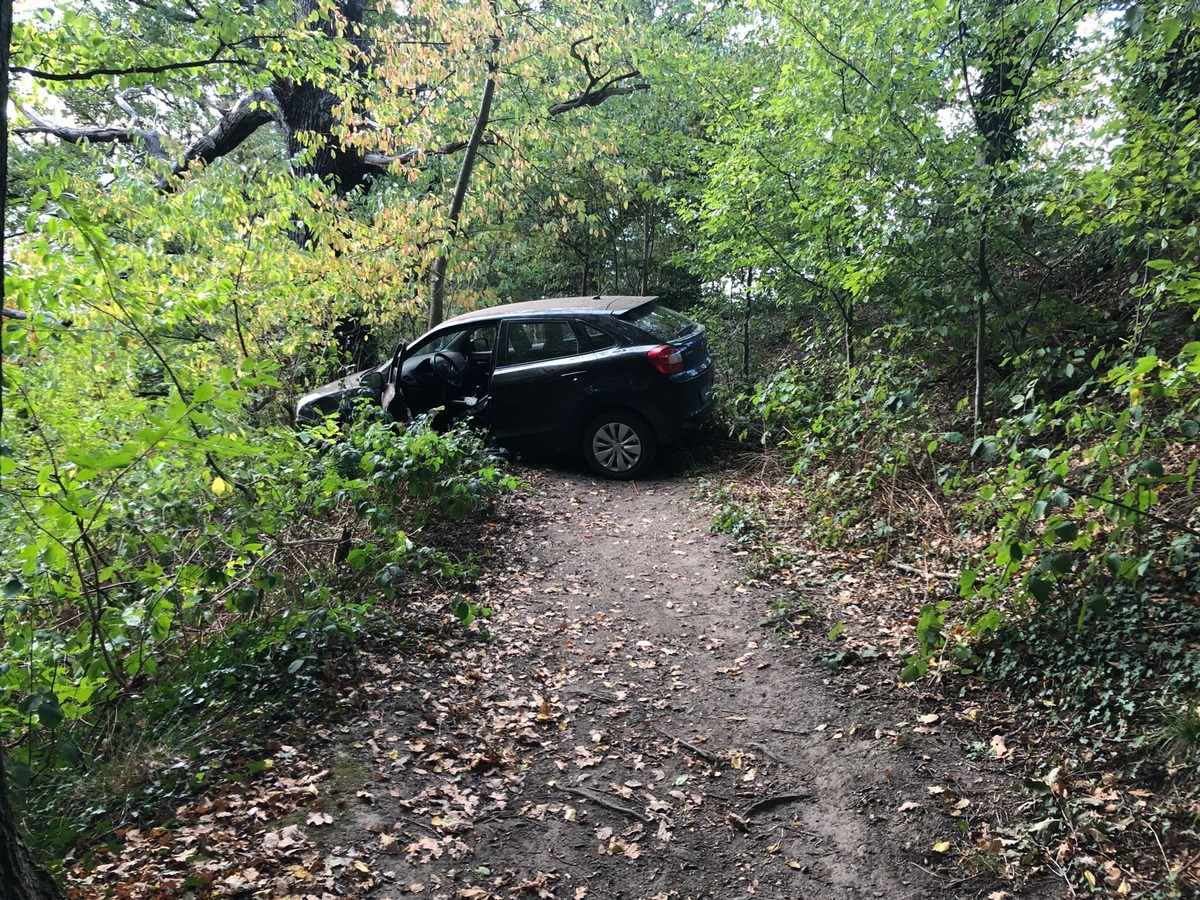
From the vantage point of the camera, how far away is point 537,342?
850cm

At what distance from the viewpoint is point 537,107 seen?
10969 mm

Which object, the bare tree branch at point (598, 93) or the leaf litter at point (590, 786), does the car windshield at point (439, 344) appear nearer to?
the leaf litter at point (590, 786)

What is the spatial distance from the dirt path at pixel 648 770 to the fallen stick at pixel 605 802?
11 millimetres

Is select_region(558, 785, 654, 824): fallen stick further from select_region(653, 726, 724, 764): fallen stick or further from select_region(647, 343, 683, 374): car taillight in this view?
select_region(647, 343, 683, 374): car taillight

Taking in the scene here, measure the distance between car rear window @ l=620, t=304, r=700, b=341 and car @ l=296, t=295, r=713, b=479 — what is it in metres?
0.01

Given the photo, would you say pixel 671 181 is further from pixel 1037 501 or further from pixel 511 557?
pixel 1037 501

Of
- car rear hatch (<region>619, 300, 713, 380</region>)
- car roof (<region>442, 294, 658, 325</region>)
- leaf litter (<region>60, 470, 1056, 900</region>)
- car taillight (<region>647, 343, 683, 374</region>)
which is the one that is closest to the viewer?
leaf litter (<region>60, 470, 1056, 900</region>)

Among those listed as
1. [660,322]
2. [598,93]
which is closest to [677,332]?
[660,322]

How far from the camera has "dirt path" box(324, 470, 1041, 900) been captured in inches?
121

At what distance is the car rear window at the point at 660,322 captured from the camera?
26.5ft

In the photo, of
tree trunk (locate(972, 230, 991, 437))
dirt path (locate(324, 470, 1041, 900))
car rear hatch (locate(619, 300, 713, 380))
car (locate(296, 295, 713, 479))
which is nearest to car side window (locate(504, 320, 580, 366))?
car (locate(296, 295, 713, 479))

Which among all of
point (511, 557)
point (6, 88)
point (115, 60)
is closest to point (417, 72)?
point (115, 60)

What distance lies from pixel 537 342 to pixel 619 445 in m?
1.51

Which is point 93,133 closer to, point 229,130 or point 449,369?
point 229,130
